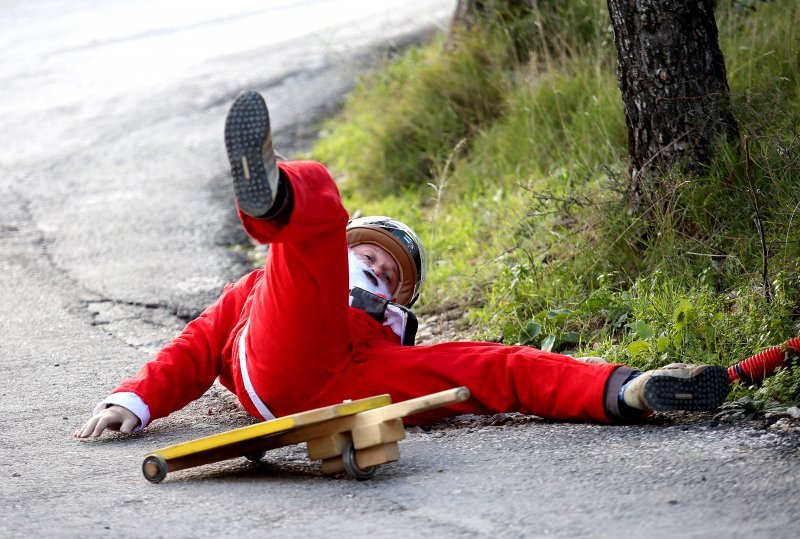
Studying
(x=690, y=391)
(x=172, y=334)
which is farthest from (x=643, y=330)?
(x=172, y=334)

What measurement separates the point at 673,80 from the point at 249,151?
2.28 m

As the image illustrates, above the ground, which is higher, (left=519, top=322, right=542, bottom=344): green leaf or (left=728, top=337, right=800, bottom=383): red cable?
(left=728, top=337, right=800, bottom=383): red cable

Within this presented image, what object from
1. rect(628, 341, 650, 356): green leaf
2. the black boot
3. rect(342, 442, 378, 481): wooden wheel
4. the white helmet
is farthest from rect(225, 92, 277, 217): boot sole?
rect(628, 341, 650, 356): green leaf

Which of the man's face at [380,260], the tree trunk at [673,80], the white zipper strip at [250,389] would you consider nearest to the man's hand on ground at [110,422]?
the white zipper strip at [250,389]

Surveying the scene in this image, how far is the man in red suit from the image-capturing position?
317 centimetres

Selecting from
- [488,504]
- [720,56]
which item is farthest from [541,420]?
[720,56]

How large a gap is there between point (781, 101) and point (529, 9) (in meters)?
2.57

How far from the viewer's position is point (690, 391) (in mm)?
3314

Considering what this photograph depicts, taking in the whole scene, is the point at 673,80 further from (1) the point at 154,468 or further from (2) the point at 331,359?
(1) the point at 154,468

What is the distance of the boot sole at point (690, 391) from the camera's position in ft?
10.7

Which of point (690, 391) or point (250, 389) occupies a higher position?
point (250, 389)

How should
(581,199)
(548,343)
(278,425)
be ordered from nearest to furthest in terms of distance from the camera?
(278,425)
(548,343)
(581,199)

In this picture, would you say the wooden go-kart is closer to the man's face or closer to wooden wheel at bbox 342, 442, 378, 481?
wooden wheel at bbox 342, 442, 378, 481

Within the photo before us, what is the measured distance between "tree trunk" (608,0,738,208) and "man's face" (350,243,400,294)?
126cm
